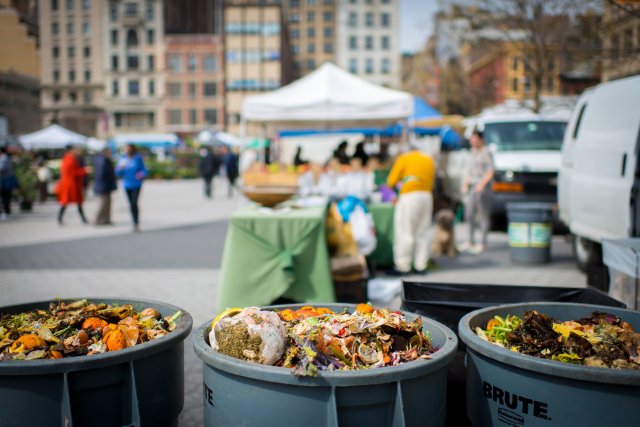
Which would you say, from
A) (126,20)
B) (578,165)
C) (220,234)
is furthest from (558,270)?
(126,20)

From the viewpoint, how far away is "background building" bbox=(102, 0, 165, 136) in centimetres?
9000

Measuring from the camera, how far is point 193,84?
89.1m

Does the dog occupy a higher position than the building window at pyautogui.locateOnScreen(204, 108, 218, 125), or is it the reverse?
the building window at pyautogui.locateOnScreen(204, 108, 218, 125)

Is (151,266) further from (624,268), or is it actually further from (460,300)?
(624,268)

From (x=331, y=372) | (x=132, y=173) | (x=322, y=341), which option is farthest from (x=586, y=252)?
(x=132, y=173)

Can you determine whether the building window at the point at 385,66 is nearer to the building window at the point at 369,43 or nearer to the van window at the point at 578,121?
the building window at the point at 369,43

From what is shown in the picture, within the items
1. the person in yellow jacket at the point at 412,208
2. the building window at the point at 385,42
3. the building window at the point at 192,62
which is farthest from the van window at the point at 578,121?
the building window at the point at 385,42

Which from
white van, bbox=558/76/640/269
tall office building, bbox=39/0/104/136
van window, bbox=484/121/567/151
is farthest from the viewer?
tall office building, bbox=39/0/104/136

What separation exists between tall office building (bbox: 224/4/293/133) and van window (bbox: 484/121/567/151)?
77122 millimetres

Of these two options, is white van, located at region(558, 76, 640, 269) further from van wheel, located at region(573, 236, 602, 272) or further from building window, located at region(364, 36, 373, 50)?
building window, located at region(364, 36, 373, 50)

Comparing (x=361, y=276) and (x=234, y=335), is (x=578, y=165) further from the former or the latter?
(x=234, y=335)

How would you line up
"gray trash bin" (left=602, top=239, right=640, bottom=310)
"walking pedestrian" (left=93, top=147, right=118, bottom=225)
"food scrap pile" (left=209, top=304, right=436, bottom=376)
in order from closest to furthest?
"food scrap pile" (left=209, top=304, right=436, bottom=376)
"gray trash bin" (left=602, top=239, right=640, bottom=310)
"walking pedestrian" (left=93, top=147, right=118, bottom=225)

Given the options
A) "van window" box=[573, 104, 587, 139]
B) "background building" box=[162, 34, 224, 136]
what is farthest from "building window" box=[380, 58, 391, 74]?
"van window" box=[573, 104, 587, 139]

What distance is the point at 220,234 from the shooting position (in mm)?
13922
